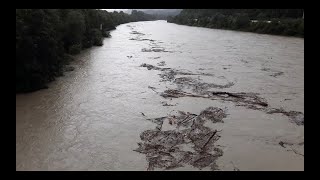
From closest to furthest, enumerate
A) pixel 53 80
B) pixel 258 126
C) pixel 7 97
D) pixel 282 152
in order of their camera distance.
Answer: pixel 7 97, pixel 282 152, pixel 258 126, pixel 53 80

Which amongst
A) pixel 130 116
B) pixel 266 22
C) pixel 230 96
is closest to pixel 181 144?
pixel 130 116

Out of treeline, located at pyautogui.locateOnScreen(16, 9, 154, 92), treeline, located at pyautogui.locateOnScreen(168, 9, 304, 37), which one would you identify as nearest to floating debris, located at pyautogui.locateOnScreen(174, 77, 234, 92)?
treeline, located at pyautogui.locateOnScreen(16, 9, 154, 92)

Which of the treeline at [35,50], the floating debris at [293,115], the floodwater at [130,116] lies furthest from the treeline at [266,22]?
the treeline at [35,50]

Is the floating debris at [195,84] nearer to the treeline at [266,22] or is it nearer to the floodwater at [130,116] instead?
the floodwater at [130,116]

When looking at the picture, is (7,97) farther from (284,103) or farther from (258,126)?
(284,103)

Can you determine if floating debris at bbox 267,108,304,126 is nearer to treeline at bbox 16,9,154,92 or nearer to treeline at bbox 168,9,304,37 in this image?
treeline at bbox 16,9,154,92

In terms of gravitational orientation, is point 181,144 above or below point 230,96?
below

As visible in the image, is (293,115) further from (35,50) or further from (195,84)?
(35,50)
